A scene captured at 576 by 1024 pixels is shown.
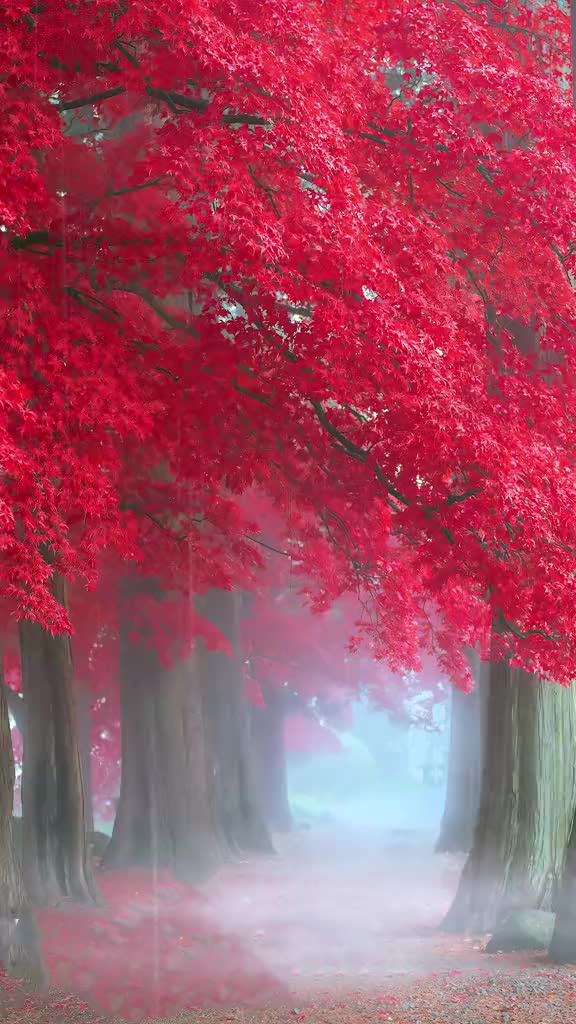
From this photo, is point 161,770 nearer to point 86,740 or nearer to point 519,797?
point 86,740

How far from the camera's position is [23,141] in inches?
251

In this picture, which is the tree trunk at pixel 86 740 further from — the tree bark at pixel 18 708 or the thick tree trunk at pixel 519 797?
the thick tree trunk at pixel 519 797

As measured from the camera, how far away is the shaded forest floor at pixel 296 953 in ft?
22.2

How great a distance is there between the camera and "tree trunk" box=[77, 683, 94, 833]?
9164 mm

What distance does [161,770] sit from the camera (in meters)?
10.1

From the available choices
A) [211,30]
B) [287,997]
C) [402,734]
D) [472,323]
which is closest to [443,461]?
[472,323]

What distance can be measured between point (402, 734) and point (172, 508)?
360 centimetres

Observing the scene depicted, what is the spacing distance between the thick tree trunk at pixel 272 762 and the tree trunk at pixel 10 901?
10.9 ft

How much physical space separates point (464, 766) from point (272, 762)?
2035 millimetres

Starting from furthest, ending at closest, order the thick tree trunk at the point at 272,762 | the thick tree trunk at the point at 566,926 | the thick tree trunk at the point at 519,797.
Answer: the thick tree trunk at the point at 272,762
the thick tree trunk at the point at 519,797
the thick tree trunk at the point at 566,926

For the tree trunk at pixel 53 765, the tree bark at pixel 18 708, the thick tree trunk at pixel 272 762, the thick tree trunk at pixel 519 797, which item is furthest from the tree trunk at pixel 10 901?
the thick tree trunk at pixel 519 797

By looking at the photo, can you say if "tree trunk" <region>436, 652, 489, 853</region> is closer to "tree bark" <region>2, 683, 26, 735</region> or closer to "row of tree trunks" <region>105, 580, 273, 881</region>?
"row of tree trunks" <region>105, 580, 273, 881</region>

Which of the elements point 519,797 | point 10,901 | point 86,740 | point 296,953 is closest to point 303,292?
point 10,901

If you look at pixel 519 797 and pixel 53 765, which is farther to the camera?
pixel 519 797
